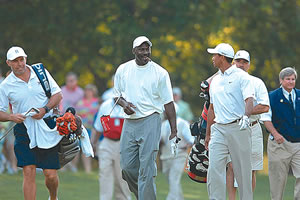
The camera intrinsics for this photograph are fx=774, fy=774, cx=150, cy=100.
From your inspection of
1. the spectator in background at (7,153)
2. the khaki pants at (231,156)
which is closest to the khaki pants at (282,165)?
the khaki pants at (231,156)

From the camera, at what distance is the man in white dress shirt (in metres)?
10.9

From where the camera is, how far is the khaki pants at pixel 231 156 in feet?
34.2

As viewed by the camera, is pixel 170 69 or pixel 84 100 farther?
pixel 170 69

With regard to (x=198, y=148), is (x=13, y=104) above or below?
above

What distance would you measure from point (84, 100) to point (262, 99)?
10.6m

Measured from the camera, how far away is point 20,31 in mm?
24469

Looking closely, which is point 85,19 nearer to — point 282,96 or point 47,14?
point 47,14

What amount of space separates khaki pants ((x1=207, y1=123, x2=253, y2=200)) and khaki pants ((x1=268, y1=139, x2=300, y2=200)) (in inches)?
57.8

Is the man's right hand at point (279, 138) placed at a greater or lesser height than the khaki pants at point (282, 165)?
greater

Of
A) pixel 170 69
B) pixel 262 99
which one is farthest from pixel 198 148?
pixel 170 69

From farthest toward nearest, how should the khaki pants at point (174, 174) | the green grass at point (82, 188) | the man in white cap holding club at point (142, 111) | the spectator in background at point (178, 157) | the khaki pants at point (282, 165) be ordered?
the green grass at point (82, 188) → the spectator in background at point (178, 157) → the khaki pants at point (174, 174) → the khaki pants at point (282, 165) → the man in white cap holding club at point (142, 111)

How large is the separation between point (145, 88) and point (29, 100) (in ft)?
5.46

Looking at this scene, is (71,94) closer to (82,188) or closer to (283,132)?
(82,188)

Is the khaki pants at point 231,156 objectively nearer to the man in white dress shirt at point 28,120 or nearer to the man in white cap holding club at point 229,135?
the man in white cap holding club at point 229,135
